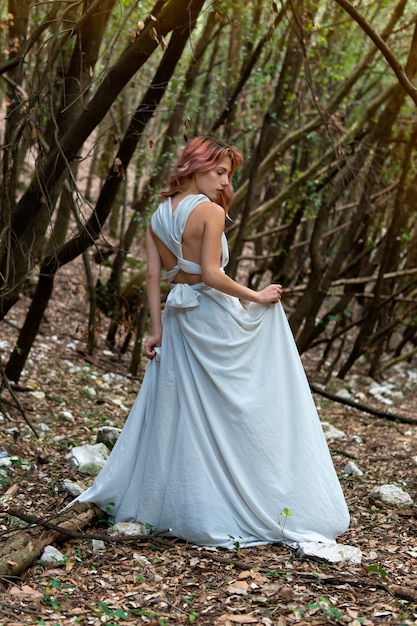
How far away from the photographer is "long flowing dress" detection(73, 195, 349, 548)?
3.80m

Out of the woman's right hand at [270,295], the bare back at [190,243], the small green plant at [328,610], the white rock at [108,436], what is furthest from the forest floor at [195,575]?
the bare back at [190,243]

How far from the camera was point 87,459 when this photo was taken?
4953 mm

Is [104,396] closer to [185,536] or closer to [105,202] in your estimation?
[105,202]

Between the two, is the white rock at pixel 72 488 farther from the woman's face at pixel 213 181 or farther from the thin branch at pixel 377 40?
the thin branch at pixel 377 40

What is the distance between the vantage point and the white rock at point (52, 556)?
3.42 metres

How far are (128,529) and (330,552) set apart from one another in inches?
39.9

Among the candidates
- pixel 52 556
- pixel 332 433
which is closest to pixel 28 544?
pixel 52 556

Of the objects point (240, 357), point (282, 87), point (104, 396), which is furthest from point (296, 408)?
point (282, 87)

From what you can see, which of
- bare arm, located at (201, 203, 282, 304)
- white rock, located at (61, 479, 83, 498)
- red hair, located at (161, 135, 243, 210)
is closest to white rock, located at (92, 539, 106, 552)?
white rock, located at (61, 479, 83, 498)

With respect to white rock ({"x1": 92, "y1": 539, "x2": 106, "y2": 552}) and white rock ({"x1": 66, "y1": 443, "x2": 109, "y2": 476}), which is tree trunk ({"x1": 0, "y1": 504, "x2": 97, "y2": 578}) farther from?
white rock ({"x1": 66, "y1": 443, "x2": 109, "y2": 476})

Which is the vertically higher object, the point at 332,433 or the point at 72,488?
the point at 332,433

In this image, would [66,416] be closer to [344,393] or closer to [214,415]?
[214,415]

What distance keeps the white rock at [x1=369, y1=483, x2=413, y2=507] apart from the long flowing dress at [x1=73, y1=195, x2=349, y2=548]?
829mm

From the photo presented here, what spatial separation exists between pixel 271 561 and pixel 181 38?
3.29 metres
